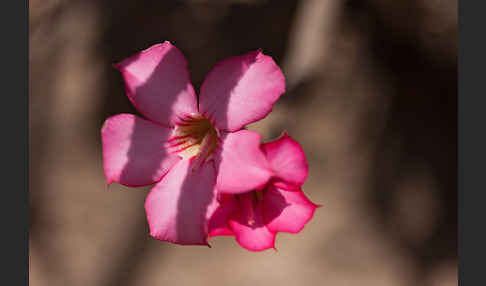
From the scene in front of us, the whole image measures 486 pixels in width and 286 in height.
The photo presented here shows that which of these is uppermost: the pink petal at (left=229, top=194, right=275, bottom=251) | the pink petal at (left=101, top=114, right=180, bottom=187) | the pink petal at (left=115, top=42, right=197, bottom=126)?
the pink petal at (left=115, top=42, right=197, bottom=126)

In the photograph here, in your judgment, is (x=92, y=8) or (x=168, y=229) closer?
(x=168, y=229)

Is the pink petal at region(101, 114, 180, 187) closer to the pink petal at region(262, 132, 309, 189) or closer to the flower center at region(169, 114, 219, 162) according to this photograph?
the flower center at region(169, 114, 219, 162)

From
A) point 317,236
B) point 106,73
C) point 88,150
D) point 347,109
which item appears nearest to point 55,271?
point 88,150

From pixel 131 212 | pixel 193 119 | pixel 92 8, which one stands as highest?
pixel 92 8

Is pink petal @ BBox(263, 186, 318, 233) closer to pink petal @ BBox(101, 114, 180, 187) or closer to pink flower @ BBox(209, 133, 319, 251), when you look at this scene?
pink flower @ BBox(209, 133, 319, 251)

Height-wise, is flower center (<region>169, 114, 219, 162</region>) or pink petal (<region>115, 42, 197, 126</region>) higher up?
pink petal (<region>115, 42, 197, 126</region>)

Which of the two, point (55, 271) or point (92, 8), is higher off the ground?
point (92, 8)

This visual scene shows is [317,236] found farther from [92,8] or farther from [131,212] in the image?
[92,8]

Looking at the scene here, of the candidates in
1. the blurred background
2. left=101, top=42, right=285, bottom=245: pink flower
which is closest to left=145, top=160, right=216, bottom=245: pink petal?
left=101, top=42, right=285, bottom=245: pink flower
